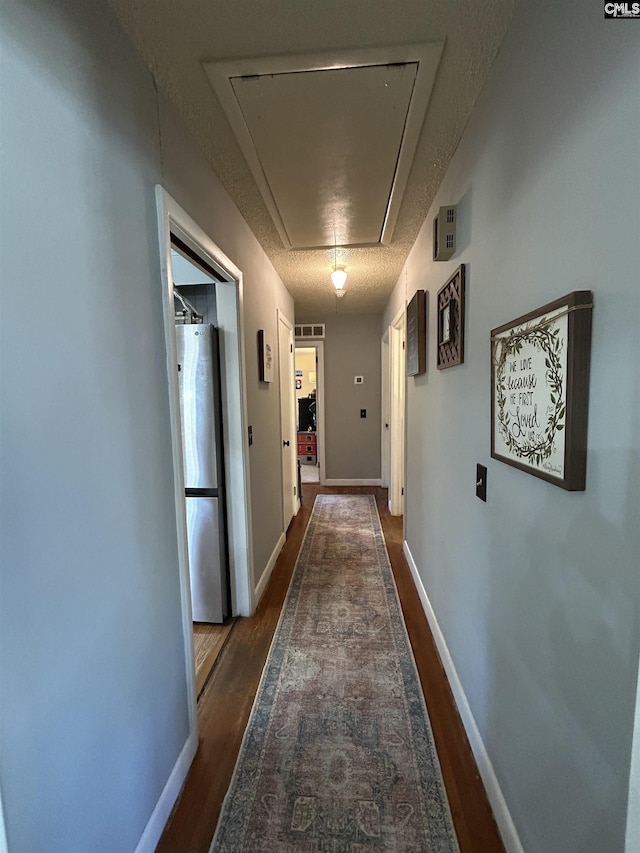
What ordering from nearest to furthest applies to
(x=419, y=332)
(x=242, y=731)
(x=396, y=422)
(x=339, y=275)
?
(x=242, y=731), (x=419, y=332), (x=339, y=275), (x=396, y=422)

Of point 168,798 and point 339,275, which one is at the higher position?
point 339,275

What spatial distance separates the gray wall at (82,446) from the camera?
2.22 ft

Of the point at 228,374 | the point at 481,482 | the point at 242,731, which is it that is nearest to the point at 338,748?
the point at 242,731

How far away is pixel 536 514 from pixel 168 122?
1751 millimetres

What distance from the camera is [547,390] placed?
86cm

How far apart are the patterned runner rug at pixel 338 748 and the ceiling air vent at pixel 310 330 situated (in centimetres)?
356

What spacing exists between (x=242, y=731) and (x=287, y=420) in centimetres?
263

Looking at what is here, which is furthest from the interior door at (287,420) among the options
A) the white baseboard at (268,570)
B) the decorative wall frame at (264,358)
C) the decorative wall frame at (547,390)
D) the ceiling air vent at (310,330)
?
the decorative wall frame at (547,390)

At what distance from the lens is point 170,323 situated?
124 centimetres

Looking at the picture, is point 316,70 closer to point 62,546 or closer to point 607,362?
point 607,362

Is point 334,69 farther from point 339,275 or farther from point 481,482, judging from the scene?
point 339,275

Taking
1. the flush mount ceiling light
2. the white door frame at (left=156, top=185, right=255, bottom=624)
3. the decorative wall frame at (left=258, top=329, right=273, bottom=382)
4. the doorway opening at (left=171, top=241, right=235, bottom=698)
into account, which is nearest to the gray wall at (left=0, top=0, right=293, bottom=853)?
the white door frame at (left=156, top=185, right=255, bottom=624)

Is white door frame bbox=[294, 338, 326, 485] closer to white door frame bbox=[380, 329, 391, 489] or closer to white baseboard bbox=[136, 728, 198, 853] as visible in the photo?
white door frame bbox=[380, 329, 391, 489]

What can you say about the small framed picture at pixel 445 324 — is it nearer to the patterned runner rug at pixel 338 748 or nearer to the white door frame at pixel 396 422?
the patterned runner rug at pixel 338 748
